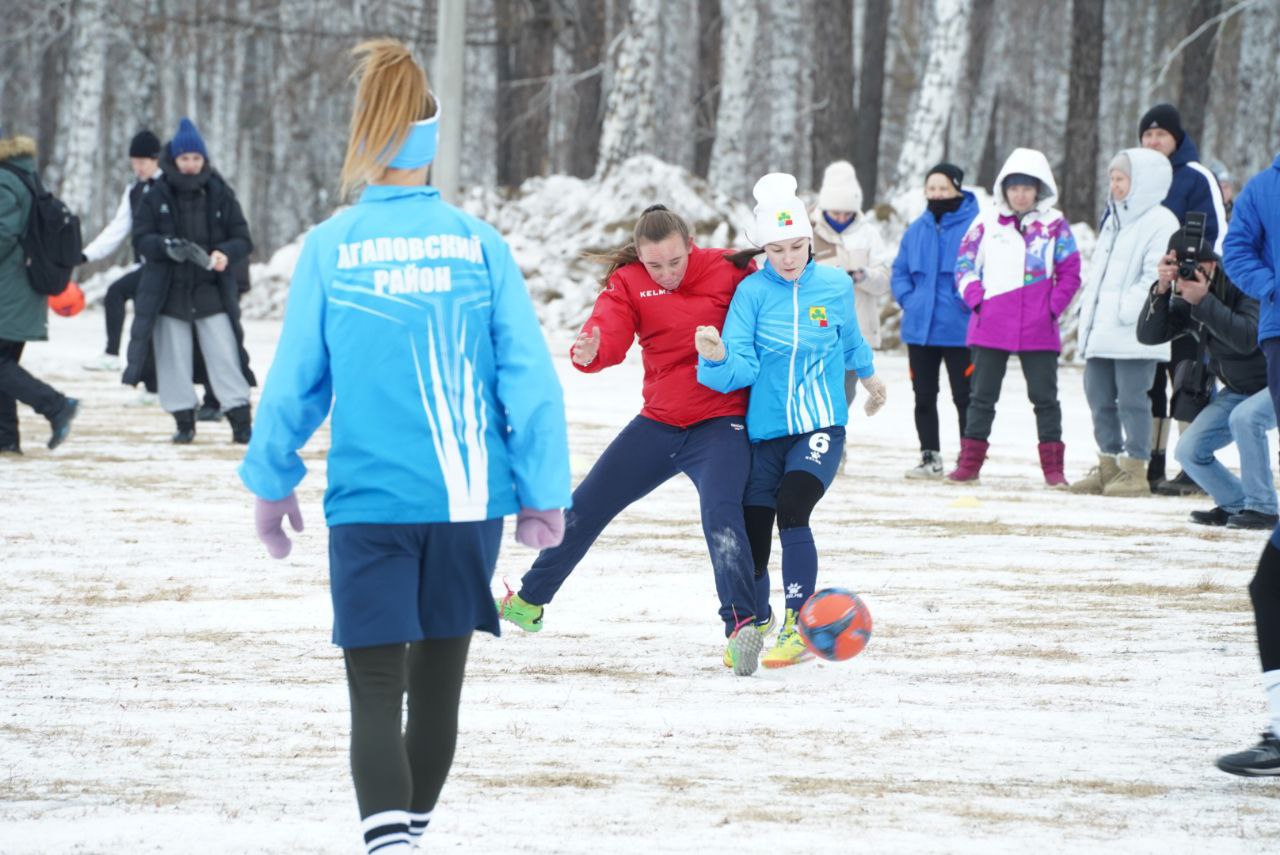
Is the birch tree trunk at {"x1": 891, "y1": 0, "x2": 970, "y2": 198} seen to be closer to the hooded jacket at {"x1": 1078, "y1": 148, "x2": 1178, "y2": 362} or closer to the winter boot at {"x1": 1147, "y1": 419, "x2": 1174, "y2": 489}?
the winter boot at {"x1": 1147, "y1": 419, "x2": 1174, "y2": 489}

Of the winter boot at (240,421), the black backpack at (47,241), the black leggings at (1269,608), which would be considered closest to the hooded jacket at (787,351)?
the black leggings at (1269,608)

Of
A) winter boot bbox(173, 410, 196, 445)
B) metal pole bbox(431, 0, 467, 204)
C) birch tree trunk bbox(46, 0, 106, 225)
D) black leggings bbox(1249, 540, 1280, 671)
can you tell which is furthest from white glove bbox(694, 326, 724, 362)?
birch tree trunk bbox(46, 0, 106, 225)

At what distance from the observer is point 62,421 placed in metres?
12.1

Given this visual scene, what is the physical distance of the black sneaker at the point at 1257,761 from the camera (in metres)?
4.95

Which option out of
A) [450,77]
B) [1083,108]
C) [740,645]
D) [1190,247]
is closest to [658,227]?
[740,645]

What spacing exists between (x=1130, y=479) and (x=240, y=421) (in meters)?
5.98

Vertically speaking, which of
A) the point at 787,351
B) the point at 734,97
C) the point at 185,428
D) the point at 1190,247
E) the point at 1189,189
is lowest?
the point at 185,428

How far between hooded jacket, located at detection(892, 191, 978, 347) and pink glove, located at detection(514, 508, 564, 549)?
25.8 feet

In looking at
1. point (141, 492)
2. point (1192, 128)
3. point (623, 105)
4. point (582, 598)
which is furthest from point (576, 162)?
point (582, 598)

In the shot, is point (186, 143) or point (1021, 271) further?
point (186, 143)

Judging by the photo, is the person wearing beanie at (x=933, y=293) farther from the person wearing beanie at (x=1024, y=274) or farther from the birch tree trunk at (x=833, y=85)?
the birch tree trunk at (x=833, y=85)

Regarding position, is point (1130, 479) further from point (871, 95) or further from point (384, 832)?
point (871, 95)

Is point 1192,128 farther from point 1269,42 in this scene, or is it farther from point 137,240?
point 137,240

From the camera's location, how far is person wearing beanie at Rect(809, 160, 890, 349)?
11.3 meters
